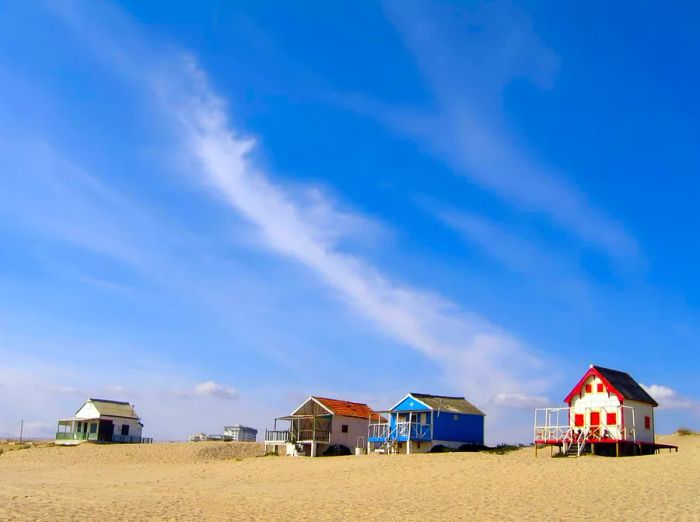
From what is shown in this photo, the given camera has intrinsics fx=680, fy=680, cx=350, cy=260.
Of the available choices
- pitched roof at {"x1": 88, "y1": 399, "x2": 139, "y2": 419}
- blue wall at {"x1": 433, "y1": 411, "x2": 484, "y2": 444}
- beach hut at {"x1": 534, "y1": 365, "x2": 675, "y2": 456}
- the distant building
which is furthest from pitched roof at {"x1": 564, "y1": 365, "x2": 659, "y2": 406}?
pitched roof at {"x1": 88, "y1": 399, "x2": 139, "y2": 419}

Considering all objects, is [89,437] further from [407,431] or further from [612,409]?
[612,409]

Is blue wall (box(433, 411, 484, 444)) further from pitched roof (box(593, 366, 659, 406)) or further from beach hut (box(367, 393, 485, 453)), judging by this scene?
pitched roof (box(593, 366, 659, 406))

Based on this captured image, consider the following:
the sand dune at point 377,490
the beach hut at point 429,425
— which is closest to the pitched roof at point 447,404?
the beach hut at point 429,425

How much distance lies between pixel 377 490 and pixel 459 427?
825 inches

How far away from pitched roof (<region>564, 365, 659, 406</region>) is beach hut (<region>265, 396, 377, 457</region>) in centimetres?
1874

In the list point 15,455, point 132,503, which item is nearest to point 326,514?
point 132,503

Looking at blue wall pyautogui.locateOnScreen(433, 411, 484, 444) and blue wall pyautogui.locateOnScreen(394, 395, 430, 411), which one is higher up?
blue wall pyautogui.locateOnScreen(394, 395, 430, 411)

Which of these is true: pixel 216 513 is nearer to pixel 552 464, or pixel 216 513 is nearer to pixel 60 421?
pixel 552 464

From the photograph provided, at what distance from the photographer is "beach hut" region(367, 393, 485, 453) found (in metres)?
45.7

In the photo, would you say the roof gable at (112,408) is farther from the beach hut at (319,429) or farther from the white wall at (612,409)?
the white wall at (612,409)

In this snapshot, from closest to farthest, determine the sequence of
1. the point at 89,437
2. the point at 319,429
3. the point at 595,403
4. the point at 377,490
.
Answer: the point at 377,490 → the point at 595,403 → the point at 319,429 → the point at 89,437

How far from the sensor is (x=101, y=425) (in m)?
68.4

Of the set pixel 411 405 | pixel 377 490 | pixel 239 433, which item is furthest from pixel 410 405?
pixel 239 433

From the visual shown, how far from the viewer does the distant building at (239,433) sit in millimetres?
70781
